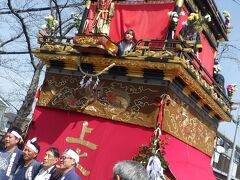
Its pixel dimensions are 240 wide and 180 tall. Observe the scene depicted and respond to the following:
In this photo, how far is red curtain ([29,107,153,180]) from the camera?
7.06m

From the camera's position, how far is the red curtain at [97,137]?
7.06 m

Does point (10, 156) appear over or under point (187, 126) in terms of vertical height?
under

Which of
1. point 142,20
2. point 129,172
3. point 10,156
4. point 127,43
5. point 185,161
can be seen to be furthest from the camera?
point 142,20

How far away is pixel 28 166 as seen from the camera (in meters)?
5.51

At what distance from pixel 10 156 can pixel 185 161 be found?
392cm

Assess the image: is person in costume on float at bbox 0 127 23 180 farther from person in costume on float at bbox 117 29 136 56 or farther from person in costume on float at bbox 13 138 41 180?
person in costume on float at bbox 117 29 136 56

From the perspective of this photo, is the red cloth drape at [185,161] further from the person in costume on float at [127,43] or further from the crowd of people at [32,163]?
the crowd of people at [32,163]

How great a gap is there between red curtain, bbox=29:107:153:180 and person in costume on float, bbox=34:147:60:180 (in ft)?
6.19

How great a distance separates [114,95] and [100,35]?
129 centimetres

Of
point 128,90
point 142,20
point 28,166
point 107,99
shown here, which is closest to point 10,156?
point 28,166

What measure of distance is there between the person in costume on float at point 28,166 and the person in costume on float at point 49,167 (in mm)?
116

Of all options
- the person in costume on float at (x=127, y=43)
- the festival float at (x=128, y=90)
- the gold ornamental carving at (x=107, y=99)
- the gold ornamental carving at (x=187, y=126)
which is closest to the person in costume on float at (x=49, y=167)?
the festival float at (x=128, y=90)

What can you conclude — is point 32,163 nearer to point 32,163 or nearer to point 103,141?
point 32,163

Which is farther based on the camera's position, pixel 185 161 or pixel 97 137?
pixel 185 161
